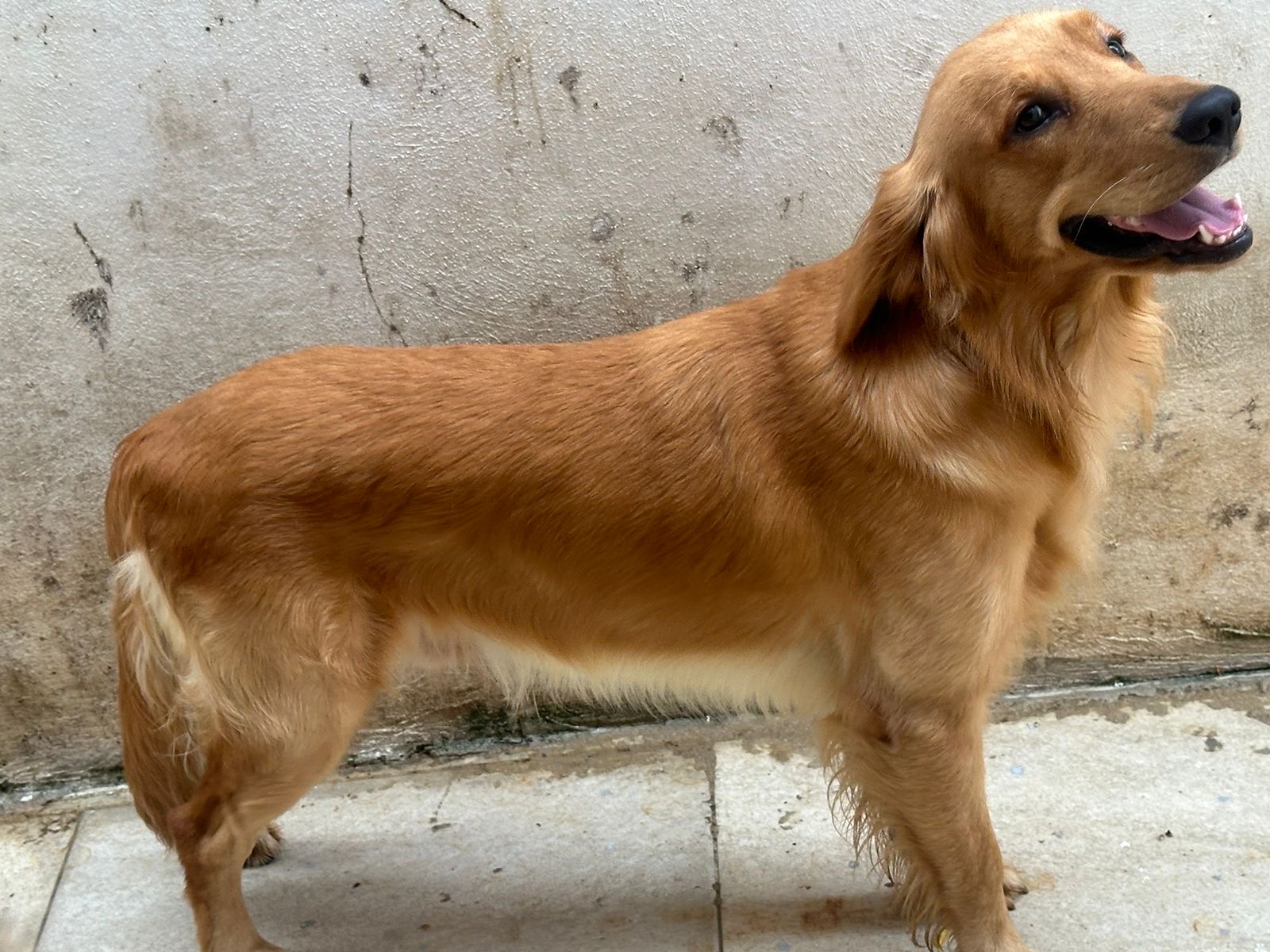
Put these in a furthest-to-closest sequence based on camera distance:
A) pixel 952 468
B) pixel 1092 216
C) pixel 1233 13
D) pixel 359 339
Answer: pixel 359 339 < pixel 1233 13 < pixel 952 468 < pixel 1092 216

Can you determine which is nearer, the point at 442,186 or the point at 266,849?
the point at 442,186

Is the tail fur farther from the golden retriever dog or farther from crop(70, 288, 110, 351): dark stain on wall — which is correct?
crop(70, 288, 110, 351): dark stain on wall

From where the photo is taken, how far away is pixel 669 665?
2.39 meters

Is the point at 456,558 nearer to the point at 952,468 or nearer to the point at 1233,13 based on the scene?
the point at 952,468

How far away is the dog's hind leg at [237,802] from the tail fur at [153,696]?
0.24 ft

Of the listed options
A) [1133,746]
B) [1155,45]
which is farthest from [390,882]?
[1155,45]

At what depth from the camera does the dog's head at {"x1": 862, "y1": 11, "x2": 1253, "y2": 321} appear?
168cm

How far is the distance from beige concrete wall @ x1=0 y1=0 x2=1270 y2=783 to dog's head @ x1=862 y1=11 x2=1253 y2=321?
0.72 m

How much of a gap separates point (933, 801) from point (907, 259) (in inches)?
41.8

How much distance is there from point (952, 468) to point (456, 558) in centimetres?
97

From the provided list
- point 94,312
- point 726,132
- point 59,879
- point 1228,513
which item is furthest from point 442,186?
point 1228,513

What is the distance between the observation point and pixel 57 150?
8.41ft

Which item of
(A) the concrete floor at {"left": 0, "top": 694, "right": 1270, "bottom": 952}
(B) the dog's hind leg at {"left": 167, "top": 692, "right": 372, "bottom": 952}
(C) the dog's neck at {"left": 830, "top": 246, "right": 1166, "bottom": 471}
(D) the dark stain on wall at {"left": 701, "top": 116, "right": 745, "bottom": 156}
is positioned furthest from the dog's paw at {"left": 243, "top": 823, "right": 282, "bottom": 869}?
(D) the dark stain on wall at {"left": 701, "top": 116, "right": 745, "bottom": 156}

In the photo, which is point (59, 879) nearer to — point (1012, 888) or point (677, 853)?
point (677, 853)
